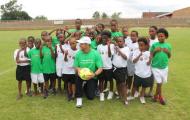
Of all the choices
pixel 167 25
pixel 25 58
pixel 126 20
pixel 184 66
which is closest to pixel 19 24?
pixel 126 20

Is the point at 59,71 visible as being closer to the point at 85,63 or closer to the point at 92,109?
the point at 85,63

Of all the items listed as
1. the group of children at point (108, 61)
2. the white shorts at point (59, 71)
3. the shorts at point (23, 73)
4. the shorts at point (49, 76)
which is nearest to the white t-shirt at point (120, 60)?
the group of children at point (108, 61)

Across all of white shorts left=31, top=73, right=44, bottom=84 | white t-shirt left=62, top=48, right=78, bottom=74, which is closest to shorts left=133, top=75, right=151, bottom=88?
white t-shirt left=62, top=48, right=78, bottom=74

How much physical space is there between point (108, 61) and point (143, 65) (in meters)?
0.86

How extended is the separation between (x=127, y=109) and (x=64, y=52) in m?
2.10

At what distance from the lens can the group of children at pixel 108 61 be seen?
8.94 meters

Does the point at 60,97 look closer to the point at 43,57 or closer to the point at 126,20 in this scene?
the point at 43,57

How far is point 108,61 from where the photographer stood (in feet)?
30.2

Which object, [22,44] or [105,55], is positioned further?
[22,44]

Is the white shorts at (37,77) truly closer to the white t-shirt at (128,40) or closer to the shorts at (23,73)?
the shorts at (23,73)

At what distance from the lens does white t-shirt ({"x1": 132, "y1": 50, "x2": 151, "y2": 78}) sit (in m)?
8.95

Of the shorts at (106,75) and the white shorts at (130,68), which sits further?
the white shorts at (130,68)

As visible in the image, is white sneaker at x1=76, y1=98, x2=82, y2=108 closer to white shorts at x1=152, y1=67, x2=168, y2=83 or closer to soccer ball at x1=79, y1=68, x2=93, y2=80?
soccer ball at x1=79, y1=68, x2=93, y2=80

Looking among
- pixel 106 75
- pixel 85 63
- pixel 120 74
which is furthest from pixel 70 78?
pixel 120 74
